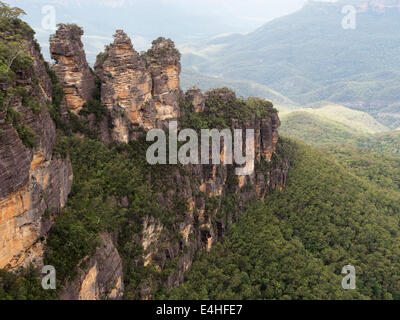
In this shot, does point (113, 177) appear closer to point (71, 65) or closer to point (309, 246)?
point (71, 65)

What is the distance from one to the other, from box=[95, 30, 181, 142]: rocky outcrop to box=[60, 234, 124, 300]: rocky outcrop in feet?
48.4

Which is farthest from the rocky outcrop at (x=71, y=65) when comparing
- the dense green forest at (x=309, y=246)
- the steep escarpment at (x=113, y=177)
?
the dense green forest at (x=309, y=246)

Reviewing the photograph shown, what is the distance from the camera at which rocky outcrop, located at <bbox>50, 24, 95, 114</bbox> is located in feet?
92.7

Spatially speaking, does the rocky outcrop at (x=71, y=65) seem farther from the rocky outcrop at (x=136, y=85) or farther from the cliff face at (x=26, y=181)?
the cliff face at (x=26, y=181)

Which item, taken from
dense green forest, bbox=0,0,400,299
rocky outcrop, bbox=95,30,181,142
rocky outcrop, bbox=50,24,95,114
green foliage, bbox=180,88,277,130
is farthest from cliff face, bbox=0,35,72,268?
green foliage, bbox=180,88,277,130

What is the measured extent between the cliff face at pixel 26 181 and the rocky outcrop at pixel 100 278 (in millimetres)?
3195

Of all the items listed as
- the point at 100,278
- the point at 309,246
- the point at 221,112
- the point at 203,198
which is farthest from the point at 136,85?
the point at 309,246

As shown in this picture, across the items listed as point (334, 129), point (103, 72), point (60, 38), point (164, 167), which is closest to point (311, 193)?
point (164, 167)

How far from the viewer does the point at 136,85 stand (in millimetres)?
34688

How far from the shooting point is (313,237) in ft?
147

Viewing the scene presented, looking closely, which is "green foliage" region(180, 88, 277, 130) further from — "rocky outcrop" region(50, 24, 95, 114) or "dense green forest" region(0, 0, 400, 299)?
"rocky outcrop" region(50, 24, 95, 114)

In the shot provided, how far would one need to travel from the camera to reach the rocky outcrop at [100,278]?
19.5 meters

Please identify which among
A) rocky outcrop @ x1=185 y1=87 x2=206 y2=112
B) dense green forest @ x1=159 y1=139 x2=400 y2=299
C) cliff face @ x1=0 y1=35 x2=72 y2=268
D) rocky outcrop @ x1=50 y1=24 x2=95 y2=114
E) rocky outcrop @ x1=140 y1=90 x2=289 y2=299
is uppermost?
rocky outcrop @ x1=50 y1=24 x2=95 y2=114
